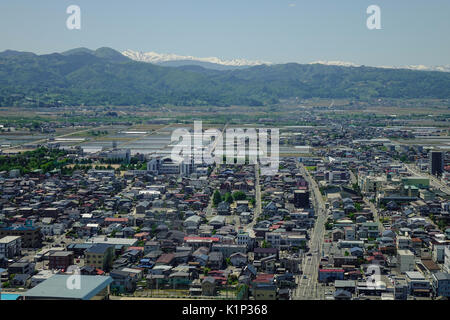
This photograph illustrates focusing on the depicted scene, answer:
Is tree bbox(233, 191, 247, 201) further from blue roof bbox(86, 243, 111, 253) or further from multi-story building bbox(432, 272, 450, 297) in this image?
multi-story building bbox(432, 272, 450, 297)

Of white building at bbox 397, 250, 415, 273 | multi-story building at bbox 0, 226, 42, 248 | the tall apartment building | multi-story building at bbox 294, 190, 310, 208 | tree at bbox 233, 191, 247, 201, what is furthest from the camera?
the tall apartment building

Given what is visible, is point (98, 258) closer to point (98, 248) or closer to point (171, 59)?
point (98, 248)

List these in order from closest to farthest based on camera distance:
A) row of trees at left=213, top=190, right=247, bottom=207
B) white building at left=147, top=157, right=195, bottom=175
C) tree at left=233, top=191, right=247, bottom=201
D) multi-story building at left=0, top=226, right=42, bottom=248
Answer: multi-story building at left=0, top=226, right=42, bottom=248 < row of trees at left=213, top=190, right=247, bottom=207 < tree at left=233, top=191, right=247, bottom=201 < white building at left=147, top=157, right=195, bottom=175

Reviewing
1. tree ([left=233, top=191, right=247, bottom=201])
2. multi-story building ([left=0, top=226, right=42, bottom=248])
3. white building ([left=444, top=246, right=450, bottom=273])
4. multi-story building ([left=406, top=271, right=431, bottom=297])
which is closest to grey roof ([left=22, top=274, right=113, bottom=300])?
multi-story building ([left=0, top=226, right=42, bottom=248])

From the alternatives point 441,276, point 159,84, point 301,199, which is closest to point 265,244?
point 441,276

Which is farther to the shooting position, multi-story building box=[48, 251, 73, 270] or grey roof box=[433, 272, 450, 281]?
multi-story building box=[48, 251, 73, 270]

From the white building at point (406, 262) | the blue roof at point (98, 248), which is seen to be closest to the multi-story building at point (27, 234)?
the blue roof at point (98, 248)
